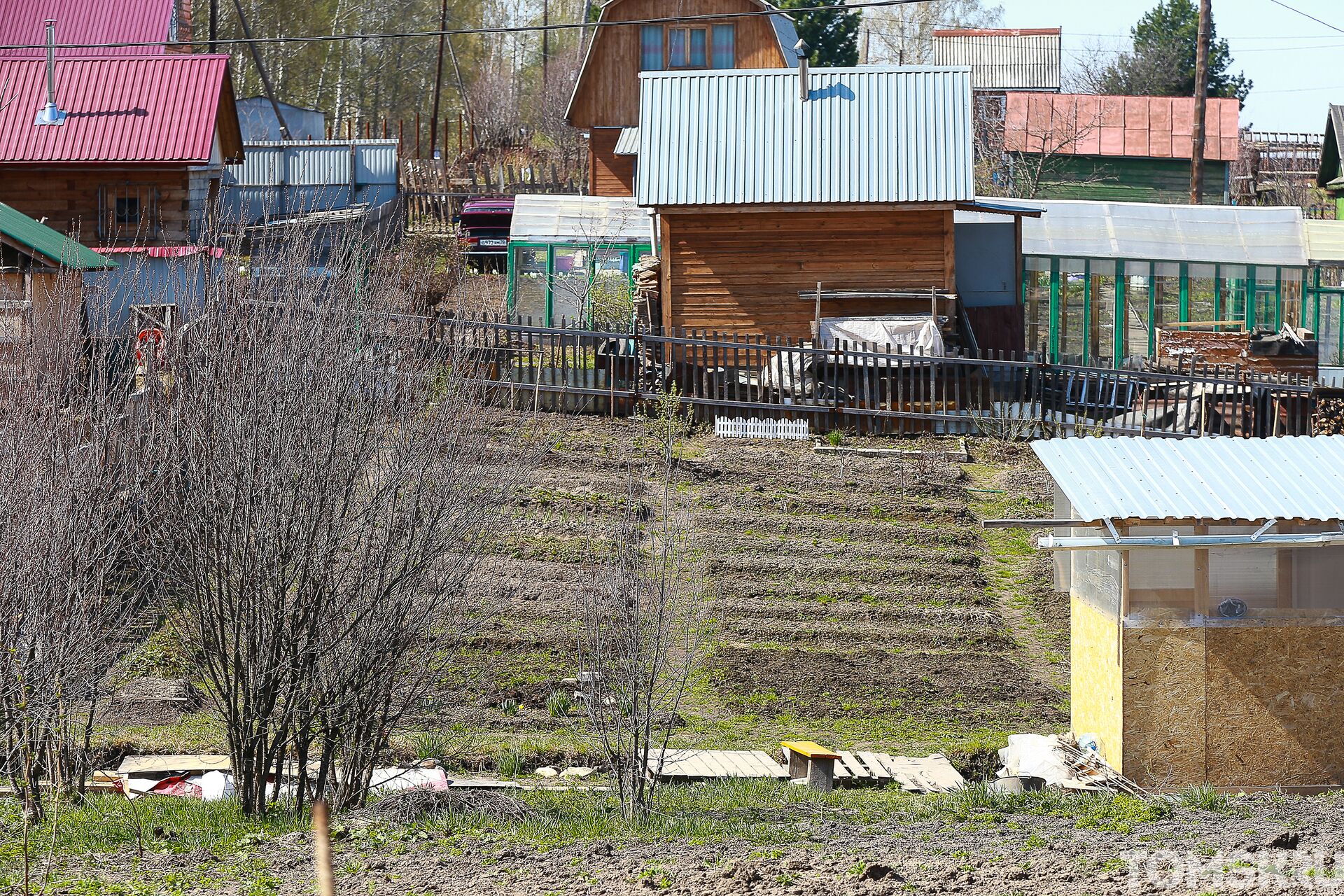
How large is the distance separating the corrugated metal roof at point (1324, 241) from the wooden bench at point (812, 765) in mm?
19127

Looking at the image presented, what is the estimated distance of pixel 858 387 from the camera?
18.7 meters

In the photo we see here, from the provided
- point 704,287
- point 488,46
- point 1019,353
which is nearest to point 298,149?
point 704,287

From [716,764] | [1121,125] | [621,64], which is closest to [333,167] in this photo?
[621,64]

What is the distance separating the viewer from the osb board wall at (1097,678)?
8.79 m

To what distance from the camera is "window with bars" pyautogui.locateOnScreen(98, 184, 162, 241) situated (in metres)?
27.6

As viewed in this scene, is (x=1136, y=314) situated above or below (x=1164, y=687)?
above

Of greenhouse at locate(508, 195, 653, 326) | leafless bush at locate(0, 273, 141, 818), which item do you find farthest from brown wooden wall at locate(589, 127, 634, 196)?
leafless bush at locate(0, 273, 141, 818)

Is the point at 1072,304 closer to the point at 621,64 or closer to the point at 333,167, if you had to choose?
the point at 621,64

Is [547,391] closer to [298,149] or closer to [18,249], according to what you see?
[18,249]

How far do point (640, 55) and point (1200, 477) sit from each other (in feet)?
93.6

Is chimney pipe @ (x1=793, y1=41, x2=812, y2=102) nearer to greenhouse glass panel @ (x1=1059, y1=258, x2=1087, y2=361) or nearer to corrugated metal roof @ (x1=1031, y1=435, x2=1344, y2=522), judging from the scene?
greenhouse glass panel @ (x1=1059, y1=258, x2=1087, y2=361)

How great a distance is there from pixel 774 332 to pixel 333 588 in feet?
48.5

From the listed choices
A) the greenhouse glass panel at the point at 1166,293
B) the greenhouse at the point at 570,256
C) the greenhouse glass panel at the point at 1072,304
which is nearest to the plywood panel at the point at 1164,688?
the greenhouse at the point at 570,256

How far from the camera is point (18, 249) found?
16938mm
